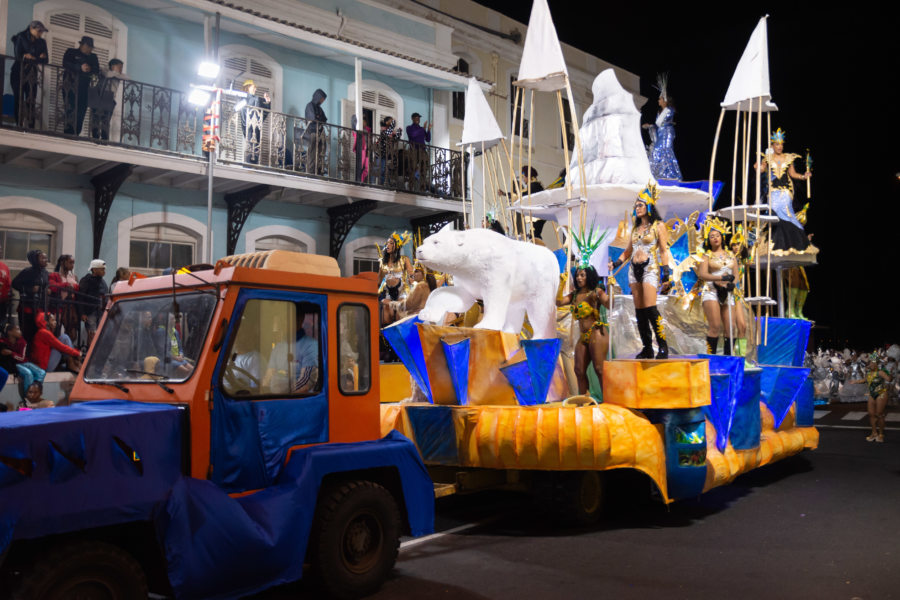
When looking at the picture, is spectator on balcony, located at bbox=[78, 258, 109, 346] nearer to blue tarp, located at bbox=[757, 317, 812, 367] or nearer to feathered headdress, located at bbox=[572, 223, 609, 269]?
feathered headdress, located at bbox=[572, 223, 609, 269]

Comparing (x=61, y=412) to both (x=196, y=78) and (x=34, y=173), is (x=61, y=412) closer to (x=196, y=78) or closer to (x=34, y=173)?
(x=34, y=173)

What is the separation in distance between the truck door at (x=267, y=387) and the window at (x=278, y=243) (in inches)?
393

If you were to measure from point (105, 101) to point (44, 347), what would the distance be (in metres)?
4.11

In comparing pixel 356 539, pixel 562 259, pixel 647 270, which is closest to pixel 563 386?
pixel 647 270

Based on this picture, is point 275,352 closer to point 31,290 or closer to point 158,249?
point 31,290

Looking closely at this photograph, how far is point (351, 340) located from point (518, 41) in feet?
55.9

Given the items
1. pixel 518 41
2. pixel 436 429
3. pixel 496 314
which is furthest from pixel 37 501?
pixel 518 41

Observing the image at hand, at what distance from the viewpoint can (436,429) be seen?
24.6 feet

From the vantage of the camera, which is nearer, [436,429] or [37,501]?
[37,501]

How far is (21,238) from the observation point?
12.2 metres

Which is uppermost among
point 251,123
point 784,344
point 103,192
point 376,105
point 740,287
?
point 376,105

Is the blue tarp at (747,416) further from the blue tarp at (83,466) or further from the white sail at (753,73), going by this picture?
the blue tarp at (83,466)

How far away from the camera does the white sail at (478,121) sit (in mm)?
12047

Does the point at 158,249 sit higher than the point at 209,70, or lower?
lower
